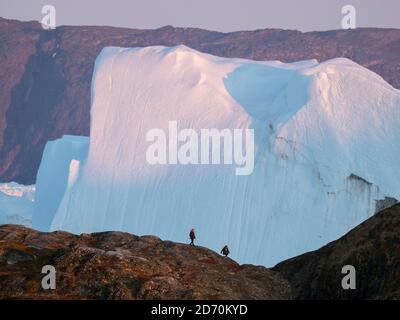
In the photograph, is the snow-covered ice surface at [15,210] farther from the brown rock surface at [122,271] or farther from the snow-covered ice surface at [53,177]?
the brown rock surface at [122,271]

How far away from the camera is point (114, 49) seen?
69438mm

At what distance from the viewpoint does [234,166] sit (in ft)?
195

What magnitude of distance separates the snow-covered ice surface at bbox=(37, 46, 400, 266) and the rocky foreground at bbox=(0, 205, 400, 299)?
2119 centimetres

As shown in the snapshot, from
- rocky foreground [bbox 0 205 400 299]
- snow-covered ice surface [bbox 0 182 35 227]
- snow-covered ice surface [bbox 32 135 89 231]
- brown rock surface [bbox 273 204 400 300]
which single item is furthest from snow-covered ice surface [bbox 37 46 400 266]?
snow-covered ice surface [bbox 0 182 35 227]

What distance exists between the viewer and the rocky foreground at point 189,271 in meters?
30.5

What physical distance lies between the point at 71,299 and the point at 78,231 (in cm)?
3163

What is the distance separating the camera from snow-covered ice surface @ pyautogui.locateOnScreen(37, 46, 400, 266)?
186 ft

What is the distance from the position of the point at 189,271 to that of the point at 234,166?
1035 inches

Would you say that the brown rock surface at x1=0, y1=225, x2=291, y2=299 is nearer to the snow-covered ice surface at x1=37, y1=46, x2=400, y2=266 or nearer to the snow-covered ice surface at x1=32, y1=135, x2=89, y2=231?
the snow-covered ice surface at x1=37, y1=46, x2=400, y2=266

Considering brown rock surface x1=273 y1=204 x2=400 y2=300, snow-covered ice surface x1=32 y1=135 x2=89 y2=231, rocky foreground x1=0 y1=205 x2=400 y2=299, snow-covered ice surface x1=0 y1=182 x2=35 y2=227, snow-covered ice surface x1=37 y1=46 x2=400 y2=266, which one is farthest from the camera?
snow-covered ice surface x1=0 y1=182 x2=35 y2=227

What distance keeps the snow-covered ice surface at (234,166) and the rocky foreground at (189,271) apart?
69.5ft

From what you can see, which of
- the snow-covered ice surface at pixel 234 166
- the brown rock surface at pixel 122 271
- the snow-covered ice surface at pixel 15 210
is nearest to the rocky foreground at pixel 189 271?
the brown rock surface at pixel 122 271

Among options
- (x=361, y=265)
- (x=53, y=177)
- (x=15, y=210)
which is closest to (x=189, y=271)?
(x=361, y=265)

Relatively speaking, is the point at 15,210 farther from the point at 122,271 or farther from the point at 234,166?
the point at 122,271
